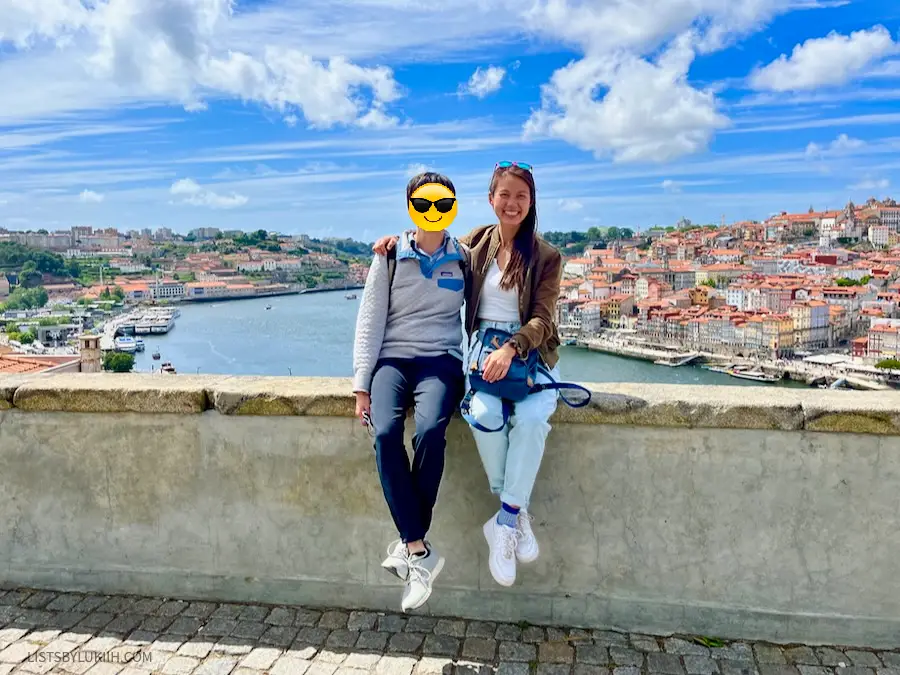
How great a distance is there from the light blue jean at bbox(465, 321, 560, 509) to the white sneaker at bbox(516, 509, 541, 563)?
1.9 inches

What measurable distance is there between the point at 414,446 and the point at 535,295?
0.51 meters

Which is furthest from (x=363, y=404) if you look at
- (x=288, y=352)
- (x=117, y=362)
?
(x=288, y=352)


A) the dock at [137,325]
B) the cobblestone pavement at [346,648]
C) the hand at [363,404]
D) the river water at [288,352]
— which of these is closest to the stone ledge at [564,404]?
the hand at [363,404]

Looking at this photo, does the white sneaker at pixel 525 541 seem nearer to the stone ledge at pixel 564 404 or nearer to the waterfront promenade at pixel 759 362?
the stone ledge at pixel 564 404

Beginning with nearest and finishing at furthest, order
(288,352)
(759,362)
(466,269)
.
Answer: (466,269), (288,352), (759,362)

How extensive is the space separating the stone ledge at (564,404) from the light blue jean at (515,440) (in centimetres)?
13

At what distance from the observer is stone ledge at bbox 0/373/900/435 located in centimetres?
188

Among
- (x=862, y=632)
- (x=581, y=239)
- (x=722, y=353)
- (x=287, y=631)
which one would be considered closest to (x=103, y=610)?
(x=287, y=631)

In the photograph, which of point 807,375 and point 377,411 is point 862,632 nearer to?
point 377,411

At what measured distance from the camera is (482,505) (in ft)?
6.79

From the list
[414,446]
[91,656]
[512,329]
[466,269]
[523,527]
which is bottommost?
[91,656]

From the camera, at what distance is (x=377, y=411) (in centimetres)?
189

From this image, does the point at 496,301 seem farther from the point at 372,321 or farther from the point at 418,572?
the point at 418,572

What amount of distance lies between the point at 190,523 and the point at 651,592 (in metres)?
1.33
